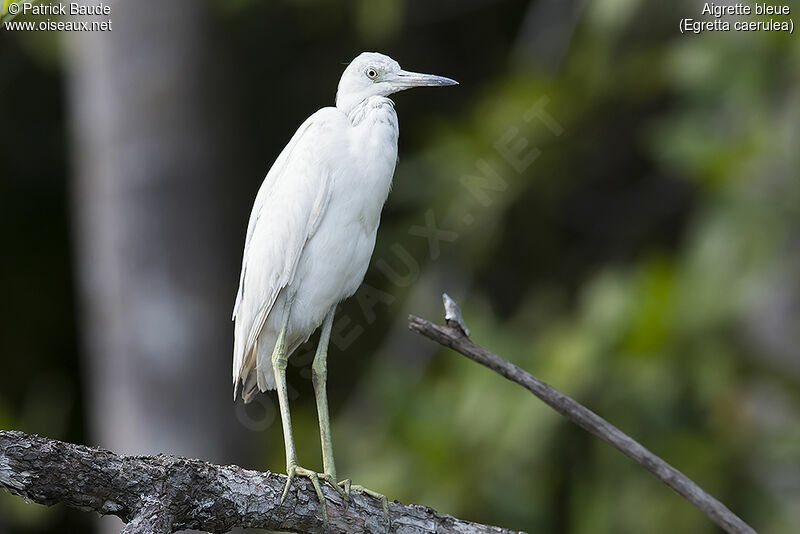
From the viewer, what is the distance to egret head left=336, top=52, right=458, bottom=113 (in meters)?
1.69

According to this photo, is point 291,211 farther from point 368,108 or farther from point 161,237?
point 161,237

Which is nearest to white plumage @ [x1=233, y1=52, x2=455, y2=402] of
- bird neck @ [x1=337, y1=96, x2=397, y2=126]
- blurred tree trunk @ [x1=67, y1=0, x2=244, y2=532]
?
bird neck @ [x1=337, y1=96, x2=397, y2=126]

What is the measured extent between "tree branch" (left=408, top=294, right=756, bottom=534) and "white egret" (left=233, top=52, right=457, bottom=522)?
305mm

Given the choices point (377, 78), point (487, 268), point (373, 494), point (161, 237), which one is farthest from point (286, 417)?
point (487, 268)

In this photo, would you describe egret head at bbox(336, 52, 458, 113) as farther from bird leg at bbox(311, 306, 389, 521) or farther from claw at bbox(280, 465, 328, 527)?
claw at bbox(280, 465, 328, 527)

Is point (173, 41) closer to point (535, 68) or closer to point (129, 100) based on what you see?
point (129, 100)

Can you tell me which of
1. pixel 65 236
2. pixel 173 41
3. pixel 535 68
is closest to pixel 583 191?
pixel 535 68

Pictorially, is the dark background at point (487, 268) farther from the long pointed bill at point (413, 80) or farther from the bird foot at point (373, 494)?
the long pointed bill at point (413, 80)

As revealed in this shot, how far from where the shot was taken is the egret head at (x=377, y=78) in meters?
1.69

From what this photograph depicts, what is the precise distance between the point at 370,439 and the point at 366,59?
2.56 metres
